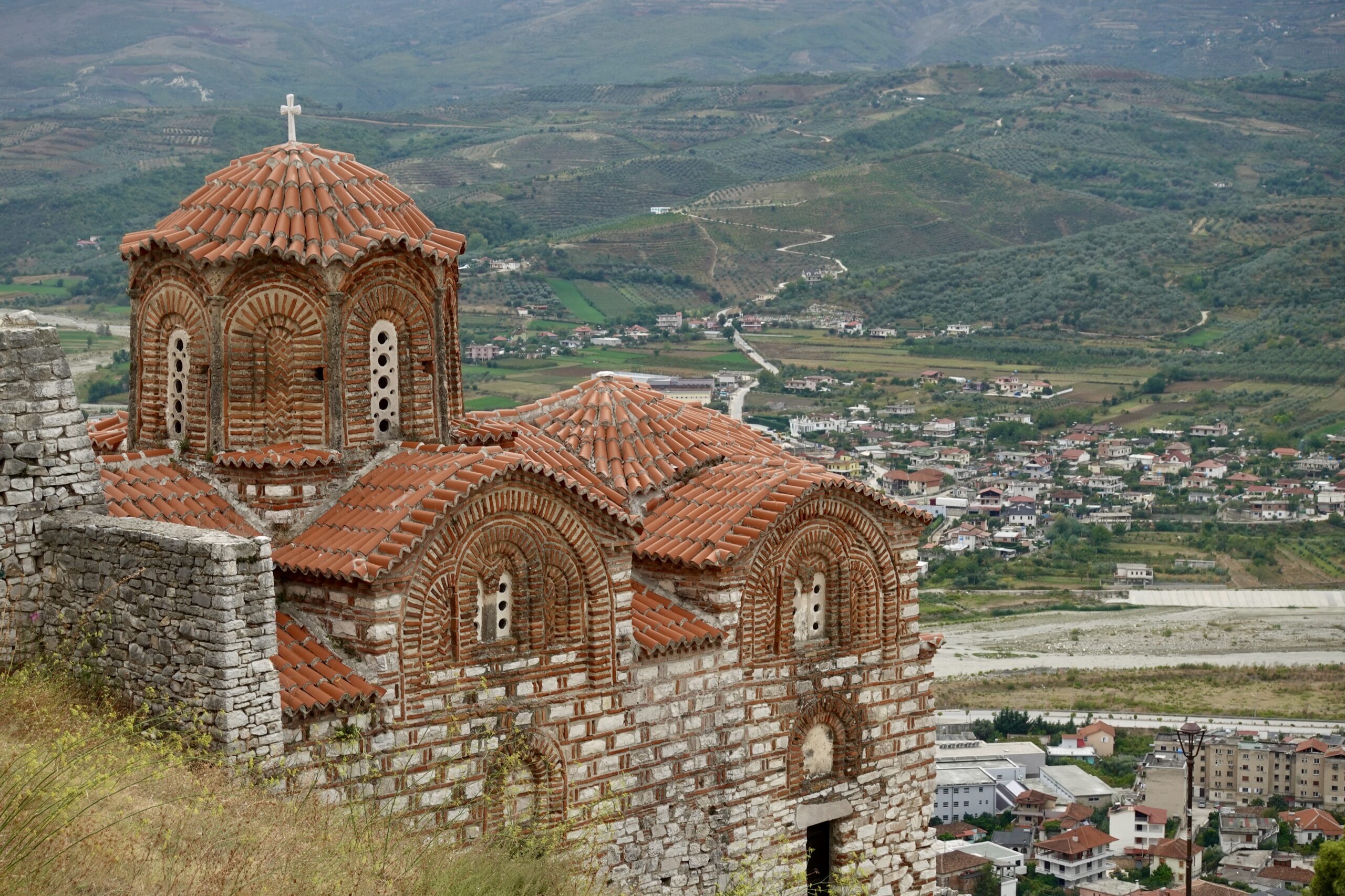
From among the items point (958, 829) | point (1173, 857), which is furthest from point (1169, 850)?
point (958, 829)

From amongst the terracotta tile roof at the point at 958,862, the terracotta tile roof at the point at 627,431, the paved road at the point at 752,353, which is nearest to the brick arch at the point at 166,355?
the terracotta tile roof at the point at 627,431

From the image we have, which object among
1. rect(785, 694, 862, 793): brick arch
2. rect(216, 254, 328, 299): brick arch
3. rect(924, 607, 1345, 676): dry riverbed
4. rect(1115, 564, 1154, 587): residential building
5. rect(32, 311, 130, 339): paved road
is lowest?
rect(924, 607, 1345, 676): dry riverbed

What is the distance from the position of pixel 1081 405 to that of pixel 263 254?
79.9m

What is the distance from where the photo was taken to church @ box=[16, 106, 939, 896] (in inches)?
506

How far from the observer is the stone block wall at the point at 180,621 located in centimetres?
1201

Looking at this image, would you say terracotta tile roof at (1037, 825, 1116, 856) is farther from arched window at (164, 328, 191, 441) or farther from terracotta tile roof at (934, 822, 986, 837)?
arched window at (164, 328, 191, 441)

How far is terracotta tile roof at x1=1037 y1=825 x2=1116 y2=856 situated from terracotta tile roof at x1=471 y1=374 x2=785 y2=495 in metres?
→ 30.0

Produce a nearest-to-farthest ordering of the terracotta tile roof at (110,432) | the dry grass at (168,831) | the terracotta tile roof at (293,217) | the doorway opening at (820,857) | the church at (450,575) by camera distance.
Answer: the dry grass at (168,831), the church at (450,575), the terracotta tile roof at (293,217), the terracotta tile roof at (110,432), the doorway opening at (820,857)

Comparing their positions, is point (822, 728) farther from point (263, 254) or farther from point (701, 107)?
point (701, 107)

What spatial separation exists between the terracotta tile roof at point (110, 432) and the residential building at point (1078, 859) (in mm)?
33077

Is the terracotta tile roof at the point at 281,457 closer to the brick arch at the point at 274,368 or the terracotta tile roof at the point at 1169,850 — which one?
the brick arch at the point at 274,368

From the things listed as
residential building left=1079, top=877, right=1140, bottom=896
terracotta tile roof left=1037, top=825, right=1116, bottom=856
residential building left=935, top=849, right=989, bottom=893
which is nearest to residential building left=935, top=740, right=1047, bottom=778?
terracotta tile roof left=1037, top=825, right=1116, bottom=856

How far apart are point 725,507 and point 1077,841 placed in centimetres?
3197

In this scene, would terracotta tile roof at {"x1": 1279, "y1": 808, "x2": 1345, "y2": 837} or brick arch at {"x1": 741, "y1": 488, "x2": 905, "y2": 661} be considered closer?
brick arch at {"x1": 741, "y1": 488, "x2": 905, "y2": 661}
